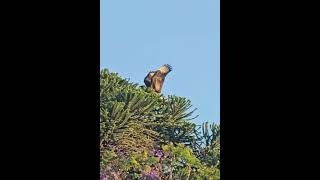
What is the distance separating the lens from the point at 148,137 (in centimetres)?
932

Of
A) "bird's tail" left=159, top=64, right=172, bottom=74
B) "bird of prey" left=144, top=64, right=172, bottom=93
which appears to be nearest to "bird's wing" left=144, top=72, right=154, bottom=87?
"bird of prey" left=144, top=64, right=172, bottom=93

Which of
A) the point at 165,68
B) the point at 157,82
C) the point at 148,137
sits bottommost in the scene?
the point at 148,137

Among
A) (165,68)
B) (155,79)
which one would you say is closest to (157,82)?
(155,79)

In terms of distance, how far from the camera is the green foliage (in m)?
8.80

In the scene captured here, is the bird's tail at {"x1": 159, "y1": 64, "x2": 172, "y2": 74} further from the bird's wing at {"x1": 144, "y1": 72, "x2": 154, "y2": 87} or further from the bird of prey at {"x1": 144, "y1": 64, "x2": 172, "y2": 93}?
the bird's wing at {"x1": 144, "y1": 72, "x2": 154, "y2": 87}

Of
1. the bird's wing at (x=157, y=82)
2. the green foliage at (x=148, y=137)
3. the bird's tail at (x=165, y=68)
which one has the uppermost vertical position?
the bird's tail at (x=165, y=68)

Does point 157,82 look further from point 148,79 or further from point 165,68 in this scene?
point 165,68

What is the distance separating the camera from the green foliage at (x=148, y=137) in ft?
28.9

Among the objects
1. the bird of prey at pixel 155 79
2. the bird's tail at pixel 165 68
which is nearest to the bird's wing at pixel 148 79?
the bird of prey at pixel 155 79

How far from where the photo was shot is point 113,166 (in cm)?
876

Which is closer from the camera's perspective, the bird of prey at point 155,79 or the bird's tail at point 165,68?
the bird of prey at point 155,79

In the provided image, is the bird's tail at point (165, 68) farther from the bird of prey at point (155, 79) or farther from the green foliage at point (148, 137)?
the green foliage at point (148, 137)
